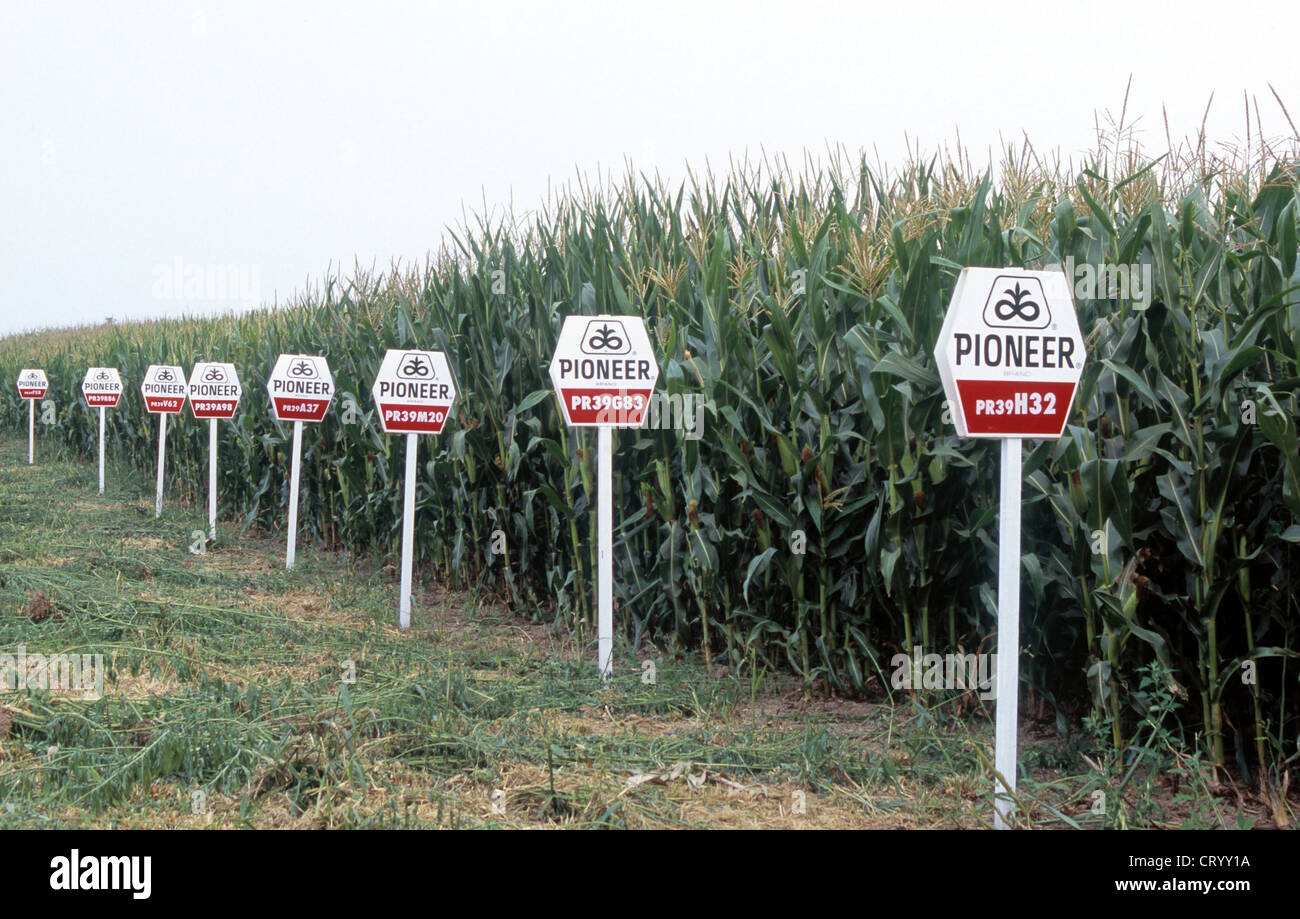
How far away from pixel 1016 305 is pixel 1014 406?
36 centimetres

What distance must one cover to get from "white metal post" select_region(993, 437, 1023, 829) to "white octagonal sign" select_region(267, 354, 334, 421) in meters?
7.89

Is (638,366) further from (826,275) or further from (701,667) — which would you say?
(701,667)

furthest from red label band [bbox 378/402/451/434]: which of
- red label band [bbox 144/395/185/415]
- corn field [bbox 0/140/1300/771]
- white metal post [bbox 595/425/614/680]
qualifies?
red label band [bbox 144/395/185/415]

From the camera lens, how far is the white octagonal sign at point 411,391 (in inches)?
308

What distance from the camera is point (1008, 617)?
3.70 m

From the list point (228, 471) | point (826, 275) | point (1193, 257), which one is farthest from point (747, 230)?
point (228, 471)

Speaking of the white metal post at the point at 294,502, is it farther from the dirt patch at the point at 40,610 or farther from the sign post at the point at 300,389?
the dirt patch at the point at 40,610

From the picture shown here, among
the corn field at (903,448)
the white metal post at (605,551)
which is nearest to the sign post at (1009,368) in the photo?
the corn field at (903,448)

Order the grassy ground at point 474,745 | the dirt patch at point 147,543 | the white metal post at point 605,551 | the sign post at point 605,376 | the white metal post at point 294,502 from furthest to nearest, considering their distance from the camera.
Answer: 1. the dirt patch at point 147,543
2. the white metal post at point 294,502
3. the white metal post at point 605,551
4. the sign post at point 605,376
5. the grassy ground at point 474,745

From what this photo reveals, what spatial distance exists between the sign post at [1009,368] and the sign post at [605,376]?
2530mm

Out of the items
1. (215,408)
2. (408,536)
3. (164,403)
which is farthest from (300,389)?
(164,403)

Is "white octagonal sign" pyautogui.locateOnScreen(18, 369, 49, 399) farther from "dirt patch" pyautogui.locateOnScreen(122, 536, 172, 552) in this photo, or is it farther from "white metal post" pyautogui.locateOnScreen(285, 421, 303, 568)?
"white metal post" pyautogui.locateOnScreen(285, 421, 303, 568)

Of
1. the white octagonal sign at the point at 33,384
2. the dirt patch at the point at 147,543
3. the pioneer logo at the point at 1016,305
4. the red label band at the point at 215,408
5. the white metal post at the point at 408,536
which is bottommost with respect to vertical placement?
the dirt patch at the point at 147,543

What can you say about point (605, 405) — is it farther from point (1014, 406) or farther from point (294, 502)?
point (294, 502)
